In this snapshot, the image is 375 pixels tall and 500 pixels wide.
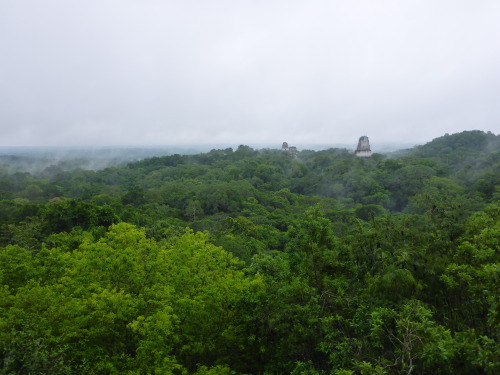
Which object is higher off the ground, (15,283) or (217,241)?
(15,283)

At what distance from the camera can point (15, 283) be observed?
10.6 meters

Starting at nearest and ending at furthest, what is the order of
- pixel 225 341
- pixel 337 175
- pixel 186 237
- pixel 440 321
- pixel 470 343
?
1. pixel 470 343
2. pixel 440 321
3. pixel 225 341
4. pixel 186 237
5. pixel 337 175

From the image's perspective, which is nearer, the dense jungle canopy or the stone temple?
the dense jungle canopy

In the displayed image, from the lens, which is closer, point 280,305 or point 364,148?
point 280,305

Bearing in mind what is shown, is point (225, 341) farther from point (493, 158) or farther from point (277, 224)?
point (493, 158)

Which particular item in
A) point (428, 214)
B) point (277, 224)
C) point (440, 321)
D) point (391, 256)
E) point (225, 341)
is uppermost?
point (428, 214)

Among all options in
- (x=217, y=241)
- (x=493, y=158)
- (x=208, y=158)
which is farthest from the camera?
(x=208, y=158)

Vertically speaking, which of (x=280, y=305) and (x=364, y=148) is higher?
(x=364, y=148)

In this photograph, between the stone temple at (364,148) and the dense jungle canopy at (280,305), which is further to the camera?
the stone temple at (364,148)

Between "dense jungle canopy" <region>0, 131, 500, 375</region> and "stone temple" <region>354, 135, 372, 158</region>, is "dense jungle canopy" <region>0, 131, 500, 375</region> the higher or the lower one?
the lower one

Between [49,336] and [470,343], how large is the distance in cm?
899

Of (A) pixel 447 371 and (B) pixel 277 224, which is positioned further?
(B) pixel 277 224

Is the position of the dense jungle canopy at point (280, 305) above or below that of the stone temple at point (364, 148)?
below

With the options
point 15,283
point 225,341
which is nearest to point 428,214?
point 225,341
